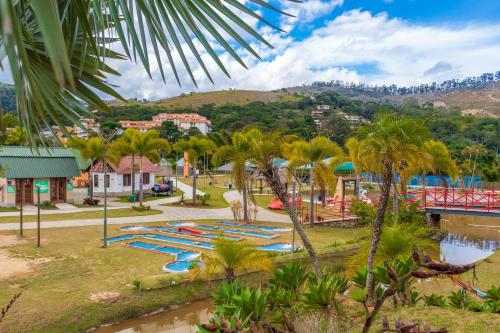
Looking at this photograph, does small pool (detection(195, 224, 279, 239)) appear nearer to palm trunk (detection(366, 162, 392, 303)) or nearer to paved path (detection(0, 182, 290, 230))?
paved path (detection(0, 182, 290, 230))

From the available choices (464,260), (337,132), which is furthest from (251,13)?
(337,132)

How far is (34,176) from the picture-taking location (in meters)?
26.5

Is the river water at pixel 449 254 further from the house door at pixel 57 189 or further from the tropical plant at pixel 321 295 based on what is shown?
the house door at pixel 57 189

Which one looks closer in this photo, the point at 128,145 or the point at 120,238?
the point at 120,238

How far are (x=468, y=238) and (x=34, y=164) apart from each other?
81.4ft

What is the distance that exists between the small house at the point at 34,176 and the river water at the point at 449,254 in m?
18.1

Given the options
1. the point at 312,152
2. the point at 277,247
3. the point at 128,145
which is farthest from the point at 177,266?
the point at 128,145

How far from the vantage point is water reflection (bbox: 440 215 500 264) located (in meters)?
17.6

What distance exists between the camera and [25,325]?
8.65 meters

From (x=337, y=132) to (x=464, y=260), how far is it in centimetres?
6611

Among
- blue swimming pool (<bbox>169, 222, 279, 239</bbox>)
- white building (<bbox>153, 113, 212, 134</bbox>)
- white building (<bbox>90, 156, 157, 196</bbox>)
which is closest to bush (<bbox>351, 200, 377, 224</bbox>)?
blue swimming pool (<bbox>169, 222, 279, 239</bbox>)

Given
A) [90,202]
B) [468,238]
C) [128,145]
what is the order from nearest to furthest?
[468,238] → [128,145] → [90,202]

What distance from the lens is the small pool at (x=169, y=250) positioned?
14.9m

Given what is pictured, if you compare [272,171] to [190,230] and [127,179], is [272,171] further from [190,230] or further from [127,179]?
[127,179]
